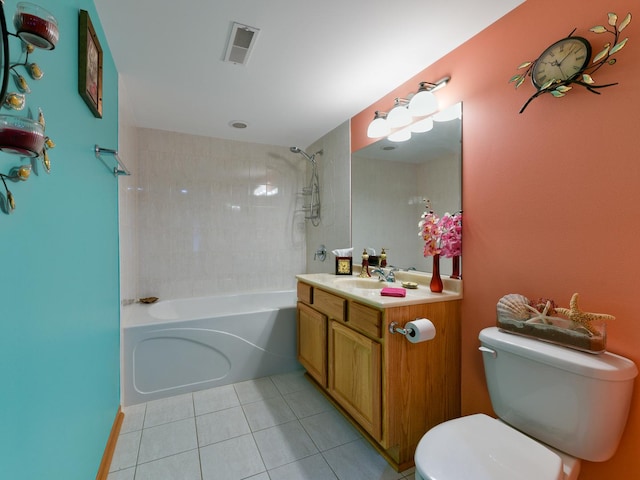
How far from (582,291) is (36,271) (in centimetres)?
185

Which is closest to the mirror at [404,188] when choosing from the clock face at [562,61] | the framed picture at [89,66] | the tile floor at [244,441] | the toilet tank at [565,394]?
the clock face at [562,61]

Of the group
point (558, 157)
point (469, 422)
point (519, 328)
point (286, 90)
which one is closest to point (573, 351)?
point (519, 328)

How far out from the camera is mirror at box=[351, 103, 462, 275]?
173cm

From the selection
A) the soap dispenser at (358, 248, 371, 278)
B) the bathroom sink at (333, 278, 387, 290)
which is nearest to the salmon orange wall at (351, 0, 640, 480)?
the bathroom sink at (333, 278, 387, 290)

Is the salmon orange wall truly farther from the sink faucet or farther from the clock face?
the sink faucet

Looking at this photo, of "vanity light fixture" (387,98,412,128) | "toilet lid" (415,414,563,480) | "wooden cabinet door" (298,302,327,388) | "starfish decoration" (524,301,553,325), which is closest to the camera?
"toilet lid" (415,414,563,480)

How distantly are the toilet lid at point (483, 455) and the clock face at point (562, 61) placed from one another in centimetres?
138

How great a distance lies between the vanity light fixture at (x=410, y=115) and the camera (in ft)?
5.78

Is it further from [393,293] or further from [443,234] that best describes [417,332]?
[443,234]

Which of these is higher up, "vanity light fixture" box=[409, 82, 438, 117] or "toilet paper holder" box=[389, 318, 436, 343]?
"vanity light fixture" box=[409, 82, 438, 117]

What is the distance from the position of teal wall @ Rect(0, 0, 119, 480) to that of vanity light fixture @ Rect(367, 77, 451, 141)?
166 centimetres

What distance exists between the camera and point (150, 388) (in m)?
2.17

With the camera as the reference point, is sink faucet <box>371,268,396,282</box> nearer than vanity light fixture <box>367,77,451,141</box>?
No

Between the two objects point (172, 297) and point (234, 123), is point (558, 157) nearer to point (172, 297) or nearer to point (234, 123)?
point (234, 123)
